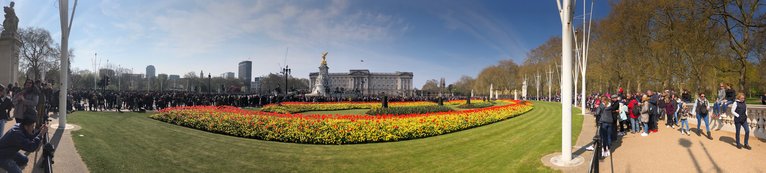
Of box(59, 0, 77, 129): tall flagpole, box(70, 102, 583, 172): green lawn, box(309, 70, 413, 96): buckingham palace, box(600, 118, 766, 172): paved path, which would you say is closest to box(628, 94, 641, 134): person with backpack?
box(600, 118, 766, 172): paved path

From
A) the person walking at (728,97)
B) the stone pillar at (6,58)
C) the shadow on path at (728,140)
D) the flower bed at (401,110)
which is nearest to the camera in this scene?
the shadow on path at (728,140)

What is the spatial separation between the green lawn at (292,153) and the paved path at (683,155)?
1.41 meters

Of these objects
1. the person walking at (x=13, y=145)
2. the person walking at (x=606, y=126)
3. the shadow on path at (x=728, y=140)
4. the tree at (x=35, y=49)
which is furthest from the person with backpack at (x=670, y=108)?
the tree at (x=35, y=49)

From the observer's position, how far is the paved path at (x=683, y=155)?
693 cm

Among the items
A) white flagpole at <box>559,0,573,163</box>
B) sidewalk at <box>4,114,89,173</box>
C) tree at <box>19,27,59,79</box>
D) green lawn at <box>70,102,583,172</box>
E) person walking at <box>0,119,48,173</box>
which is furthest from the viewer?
tree at <box>19,27,59,79</box>

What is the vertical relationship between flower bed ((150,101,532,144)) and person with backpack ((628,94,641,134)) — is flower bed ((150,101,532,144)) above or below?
below

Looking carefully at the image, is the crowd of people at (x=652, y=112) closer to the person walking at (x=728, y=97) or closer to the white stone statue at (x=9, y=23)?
the person walking at (x=728, y=97)

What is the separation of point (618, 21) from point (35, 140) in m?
37.4

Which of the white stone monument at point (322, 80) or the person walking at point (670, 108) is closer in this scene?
the person walking at point (670, 108)

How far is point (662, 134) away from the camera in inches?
440

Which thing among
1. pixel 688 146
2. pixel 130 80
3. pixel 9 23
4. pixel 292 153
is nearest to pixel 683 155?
pixel 688 146

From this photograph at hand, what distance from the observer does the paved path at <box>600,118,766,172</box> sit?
693 centimetres

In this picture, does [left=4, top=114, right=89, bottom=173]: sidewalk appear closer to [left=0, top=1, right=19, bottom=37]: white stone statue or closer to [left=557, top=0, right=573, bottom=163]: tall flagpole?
[left=557, top=0, right=573, bottom=163]: tall flagpole

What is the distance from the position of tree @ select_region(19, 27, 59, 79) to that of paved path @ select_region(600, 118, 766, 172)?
54.7 metres
